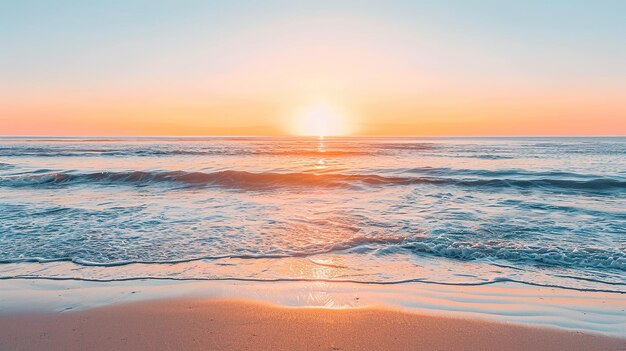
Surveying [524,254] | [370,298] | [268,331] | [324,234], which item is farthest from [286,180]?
[268,331]

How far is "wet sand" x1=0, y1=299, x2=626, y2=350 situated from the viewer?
11.2ft

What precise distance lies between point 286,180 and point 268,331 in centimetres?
1458

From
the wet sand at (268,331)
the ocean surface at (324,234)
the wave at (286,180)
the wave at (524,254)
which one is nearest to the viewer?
the wet sand at (268,331)

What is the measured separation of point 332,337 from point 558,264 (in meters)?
4.09

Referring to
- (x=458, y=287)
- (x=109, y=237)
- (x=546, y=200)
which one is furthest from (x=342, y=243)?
(x=546, y=200)

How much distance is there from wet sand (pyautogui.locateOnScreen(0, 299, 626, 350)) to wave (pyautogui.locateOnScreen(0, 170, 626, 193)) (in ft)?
39.4

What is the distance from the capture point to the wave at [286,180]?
52.8 feet

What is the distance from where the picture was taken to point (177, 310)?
164 inches

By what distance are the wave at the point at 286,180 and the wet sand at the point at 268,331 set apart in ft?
39.4

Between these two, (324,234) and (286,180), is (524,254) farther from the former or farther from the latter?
(286,180)

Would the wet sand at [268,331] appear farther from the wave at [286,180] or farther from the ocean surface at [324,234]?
the wave at [286,180]

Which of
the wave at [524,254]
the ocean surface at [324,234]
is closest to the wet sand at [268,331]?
the ocean surface at [324,234]

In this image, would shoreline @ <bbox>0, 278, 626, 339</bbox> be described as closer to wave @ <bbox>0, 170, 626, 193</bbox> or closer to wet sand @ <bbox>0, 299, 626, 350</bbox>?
wet sand @ <bbox>0, 299, 626, 350</bbox>

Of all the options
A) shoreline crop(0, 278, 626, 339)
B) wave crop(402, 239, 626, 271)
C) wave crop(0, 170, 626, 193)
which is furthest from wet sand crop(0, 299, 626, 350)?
wave crop(0, 170, 626, 193)
